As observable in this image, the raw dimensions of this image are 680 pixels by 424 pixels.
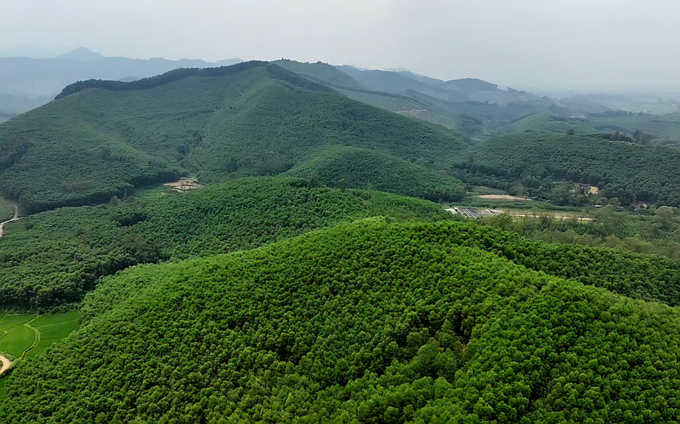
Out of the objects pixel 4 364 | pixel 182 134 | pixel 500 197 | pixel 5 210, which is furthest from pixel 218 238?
pixel 182 134

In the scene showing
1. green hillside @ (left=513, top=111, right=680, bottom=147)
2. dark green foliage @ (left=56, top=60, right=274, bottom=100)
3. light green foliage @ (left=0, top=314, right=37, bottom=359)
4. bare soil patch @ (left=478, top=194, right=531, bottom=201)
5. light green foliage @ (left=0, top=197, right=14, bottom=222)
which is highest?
dark green foliage @ (left=56, top=60, right=274, bottom=100)

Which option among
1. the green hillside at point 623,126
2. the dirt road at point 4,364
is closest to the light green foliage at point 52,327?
the dirt road at point 4,364

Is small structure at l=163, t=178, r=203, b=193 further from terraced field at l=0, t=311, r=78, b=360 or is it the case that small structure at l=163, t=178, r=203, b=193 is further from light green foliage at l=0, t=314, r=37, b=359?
light green foliage at l=0, t=314, r=37, b=359

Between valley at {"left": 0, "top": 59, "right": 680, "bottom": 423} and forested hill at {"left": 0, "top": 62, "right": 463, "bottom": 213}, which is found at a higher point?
forested hill at {"left": 0, "top": 62, "right": 463, "bottom": 213}

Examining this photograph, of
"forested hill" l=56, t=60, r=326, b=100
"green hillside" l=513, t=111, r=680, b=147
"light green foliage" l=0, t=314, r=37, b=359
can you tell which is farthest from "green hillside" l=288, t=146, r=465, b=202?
"green hillside" l=513, t=111, r=680, b=147

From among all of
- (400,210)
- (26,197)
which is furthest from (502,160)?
(26,197)

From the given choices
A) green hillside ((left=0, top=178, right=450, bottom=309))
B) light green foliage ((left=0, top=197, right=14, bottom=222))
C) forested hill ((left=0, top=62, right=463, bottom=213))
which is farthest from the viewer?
forested hill ((left=0, top=62, right=463, bottom=213))

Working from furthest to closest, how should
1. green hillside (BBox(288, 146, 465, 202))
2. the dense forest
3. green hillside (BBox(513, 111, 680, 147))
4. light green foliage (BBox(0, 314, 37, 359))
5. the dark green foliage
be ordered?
1. green hillside (BBox(513, 111, 680, 147))
2. the dark green foliage
3. green hillside (BBox(288, 146, 465, 202))
4. light green foliage (BBox(0, 314, 37, 359))
5. the dense forest
